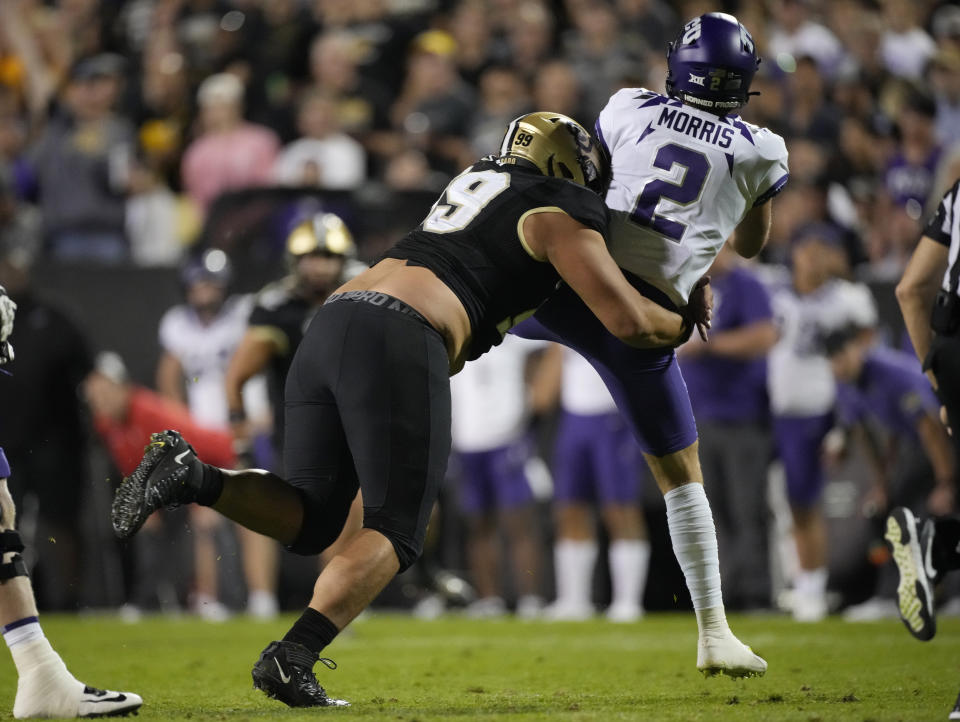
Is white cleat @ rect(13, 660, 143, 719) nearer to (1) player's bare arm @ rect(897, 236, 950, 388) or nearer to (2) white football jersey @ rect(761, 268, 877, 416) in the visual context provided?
(1) player's bare arm @ rect(897, 236, 950, 388)

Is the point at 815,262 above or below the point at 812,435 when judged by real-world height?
above

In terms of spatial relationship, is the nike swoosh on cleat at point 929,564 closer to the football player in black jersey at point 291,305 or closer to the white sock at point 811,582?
the football player in black jersey at point 291,305

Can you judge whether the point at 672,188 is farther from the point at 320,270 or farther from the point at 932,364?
the point at 320,270

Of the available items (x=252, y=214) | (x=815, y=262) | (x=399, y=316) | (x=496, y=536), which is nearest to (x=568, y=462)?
(x=496, y=536)

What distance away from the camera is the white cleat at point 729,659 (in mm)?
4820

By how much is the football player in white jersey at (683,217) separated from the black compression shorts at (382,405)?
847mm

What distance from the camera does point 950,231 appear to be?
14.6 feet

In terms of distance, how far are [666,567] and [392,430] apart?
6073mm

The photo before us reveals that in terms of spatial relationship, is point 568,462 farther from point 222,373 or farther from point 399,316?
point 399,316

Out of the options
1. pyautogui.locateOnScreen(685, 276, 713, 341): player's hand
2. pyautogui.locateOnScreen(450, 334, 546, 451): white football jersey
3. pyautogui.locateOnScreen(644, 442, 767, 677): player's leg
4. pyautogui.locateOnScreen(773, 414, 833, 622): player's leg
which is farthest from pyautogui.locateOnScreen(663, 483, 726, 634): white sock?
pyautogui.locateOnScreen(450, 334, 546, 451): white football jersey

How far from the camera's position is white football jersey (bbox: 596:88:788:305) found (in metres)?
4.88

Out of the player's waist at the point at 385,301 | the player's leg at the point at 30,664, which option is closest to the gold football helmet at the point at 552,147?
the player's waist at the point at 385,301

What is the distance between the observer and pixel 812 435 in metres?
9.30

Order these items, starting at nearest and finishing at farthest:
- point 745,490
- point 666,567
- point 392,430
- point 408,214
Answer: point 392,430
point 745,490
point 666,567
point 408,214
